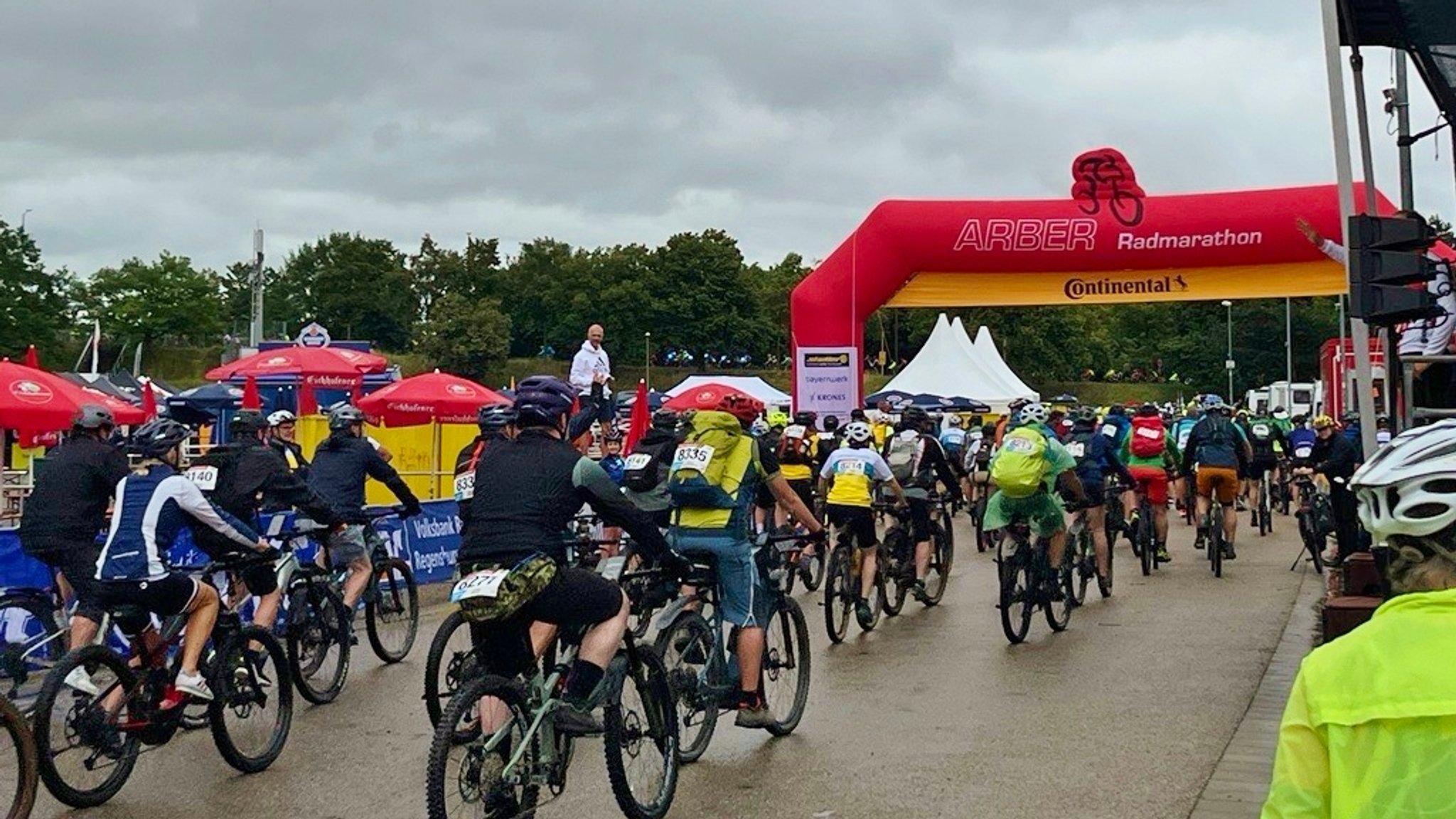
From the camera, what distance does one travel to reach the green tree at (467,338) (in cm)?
8875

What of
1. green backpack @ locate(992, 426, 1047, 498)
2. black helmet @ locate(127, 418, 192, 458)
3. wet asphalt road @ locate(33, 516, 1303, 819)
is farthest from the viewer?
green backpack @ locate(992, 426, 1047, 498)

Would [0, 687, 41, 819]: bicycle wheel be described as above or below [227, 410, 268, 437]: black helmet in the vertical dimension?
below

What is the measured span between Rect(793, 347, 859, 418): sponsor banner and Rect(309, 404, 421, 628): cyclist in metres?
11.7

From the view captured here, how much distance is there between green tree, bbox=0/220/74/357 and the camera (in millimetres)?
75438

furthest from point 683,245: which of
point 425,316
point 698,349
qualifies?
point 425,316

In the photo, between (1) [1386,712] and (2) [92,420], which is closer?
(1) [1386,712]

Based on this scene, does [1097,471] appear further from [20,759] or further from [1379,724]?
[1379,724]

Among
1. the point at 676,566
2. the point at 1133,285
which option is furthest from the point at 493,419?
the point at 1133,285

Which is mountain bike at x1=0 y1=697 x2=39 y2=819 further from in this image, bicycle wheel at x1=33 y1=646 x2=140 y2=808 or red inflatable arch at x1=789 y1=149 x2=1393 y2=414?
red inflatable arch at x1=789 y1=149 x2=1393 y2=414


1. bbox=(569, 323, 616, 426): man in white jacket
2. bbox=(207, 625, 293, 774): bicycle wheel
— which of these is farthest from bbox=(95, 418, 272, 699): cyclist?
bbox=(569, 323, 616, 426): man in white jacket

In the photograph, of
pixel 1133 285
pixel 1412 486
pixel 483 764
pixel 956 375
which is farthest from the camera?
pixel 956 375

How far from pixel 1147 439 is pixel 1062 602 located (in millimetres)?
5287

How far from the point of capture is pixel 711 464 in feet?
26.5

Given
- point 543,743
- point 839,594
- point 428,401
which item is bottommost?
point 543,743
